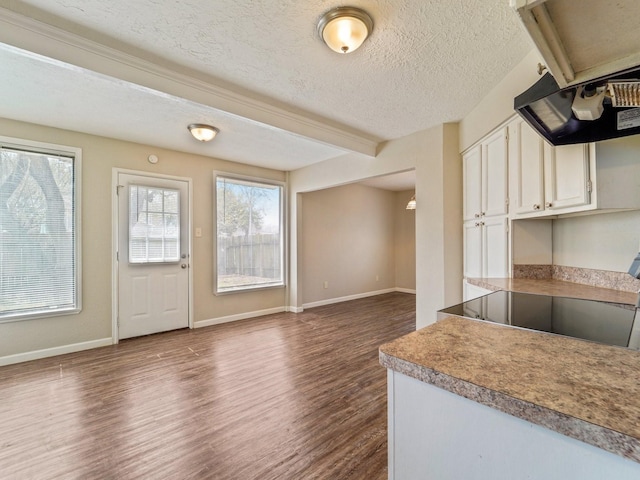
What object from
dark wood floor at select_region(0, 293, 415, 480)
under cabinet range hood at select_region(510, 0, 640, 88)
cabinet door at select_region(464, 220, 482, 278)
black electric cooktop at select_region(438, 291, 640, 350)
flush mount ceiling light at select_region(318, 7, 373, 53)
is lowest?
dark wood floor at select_region(0, 293, 415, 480)

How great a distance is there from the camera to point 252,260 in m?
4.83

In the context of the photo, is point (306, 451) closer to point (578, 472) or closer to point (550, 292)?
point (578, 472)

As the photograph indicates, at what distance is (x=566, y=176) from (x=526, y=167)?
37 cm

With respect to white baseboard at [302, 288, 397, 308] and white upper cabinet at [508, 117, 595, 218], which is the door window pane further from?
white upper cabinet at [508, 117, 595, 218]

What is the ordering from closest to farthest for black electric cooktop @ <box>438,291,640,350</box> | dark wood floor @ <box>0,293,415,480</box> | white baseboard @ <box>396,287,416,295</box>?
black electric cooktop @ <box>438,291,640,350</box> < dark wood floor @ <box>0,293,415,480</box> < white baseboard @ <box>396,287,416,295</box>

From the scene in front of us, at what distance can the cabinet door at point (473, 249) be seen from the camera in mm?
2814

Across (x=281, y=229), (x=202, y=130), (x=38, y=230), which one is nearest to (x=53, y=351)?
(x=38, y=230)

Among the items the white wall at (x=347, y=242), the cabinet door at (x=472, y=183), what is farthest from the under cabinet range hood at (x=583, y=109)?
the white wall at (x=347, y=242)

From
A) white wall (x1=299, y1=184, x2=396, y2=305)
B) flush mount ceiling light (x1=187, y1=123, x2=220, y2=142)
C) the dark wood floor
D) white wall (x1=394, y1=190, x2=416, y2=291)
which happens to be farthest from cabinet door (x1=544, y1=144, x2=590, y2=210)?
white wall (x1=394, y1=190, x2=416, y2=291)

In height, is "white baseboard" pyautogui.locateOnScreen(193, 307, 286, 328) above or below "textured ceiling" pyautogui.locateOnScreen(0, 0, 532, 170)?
below

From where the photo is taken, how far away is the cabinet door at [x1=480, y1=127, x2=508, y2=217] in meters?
2.46

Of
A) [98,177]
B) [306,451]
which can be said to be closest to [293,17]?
[306,451]

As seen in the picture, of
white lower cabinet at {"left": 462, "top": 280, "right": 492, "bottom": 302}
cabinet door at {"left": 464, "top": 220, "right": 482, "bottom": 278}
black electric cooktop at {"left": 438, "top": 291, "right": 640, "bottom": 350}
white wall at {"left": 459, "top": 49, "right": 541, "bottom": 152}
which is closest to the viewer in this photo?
black electric cooktop at {"left": 438, "top": 291, "right": 640, "bottom": 350}

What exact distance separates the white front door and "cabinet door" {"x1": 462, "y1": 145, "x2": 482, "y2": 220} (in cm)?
363
